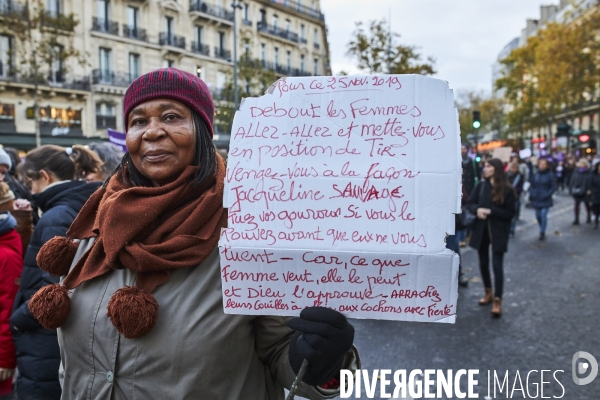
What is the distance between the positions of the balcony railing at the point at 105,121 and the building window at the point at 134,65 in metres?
3.42

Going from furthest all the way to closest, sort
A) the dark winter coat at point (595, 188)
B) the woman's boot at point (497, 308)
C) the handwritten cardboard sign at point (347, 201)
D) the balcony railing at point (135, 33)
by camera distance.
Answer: the balcony railing at point (135, 33), the dark winter coat at point (595, 188), the woman's boot at point (497, 308), the handwritten cardboard sign at point (347, 201)

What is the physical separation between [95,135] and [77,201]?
29573 mm

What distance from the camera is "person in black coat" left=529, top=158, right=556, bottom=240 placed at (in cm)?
1116

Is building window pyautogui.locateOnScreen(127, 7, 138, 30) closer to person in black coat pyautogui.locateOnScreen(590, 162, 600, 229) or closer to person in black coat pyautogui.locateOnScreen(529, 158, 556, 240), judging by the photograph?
person in black coat pyautogui.locateOnScreen(529, 158, 556, 240)

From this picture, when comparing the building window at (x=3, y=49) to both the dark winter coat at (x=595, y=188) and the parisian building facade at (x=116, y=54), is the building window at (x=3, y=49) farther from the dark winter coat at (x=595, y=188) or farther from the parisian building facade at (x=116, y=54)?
the dark winter coat at (x=595, y=188)

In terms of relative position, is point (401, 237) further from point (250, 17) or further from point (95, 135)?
point (250, 17)

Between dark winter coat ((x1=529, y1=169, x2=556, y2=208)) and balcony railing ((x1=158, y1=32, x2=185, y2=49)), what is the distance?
29.0 metres

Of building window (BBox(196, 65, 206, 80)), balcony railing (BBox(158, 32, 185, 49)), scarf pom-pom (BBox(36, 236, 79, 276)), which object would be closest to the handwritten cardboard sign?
scarf pom-pom (BBox(36, 236, 79, 276))

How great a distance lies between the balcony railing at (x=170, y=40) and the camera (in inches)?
1351

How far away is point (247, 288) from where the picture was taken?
1410 mm

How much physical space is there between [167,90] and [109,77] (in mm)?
32525

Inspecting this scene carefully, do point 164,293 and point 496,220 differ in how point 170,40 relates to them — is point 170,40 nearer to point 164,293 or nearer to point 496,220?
point 496,220

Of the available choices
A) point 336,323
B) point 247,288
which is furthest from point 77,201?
point 336,323

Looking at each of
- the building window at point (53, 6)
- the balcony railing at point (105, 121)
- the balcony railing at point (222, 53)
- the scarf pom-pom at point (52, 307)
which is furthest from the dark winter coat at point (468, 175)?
the balcony railing at point (222, 53)
